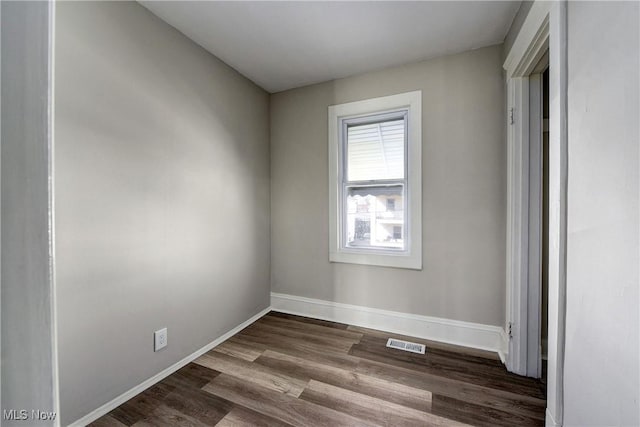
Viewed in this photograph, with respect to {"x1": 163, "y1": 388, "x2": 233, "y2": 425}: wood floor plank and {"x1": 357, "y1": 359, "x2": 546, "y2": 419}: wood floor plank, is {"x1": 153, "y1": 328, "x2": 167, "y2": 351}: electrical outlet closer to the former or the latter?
{"x1": 163, "y1": 388, "x2": 233, "y2": 425}: wood floor plank

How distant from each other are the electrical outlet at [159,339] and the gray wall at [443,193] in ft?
4.32

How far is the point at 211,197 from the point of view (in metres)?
2.07

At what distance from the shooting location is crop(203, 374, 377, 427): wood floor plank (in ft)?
4.42

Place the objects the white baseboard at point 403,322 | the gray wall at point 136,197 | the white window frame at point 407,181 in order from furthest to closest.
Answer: the white window frame at point 407,181, the white baseboard at point 403,322, the gray wall at point 136,197

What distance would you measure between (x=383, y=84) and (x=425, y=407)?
8.04 feet

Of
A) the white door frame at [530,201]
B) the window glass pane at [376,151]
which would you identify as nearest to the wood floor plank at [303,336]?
the white door frame at [530,201]

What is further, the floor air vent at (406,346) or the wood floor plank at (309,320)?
the wood floor plank at (309,320)

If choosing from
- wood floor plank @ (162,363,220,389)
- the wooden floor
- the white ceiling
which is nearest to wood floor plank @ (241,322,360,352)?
the wooden floor

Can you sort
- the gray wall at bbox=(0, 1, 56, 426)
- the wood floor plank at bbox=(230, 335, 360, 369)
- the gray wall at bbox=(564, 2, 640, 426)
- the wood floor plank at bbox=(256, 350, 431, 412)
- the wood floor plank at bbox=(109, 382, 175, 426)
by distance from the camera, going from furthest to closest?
the wood floor plank at bbox=(230, 335, 360, 369), the wood floor plank at bbox=(256, 350, 431, 412), the wood floor plank at bbox=(109, 382, 175, 426), the gray wall at bbox=(564, 2, 640, 426), the gray wall at bbox=(0, 1, 56, 426)

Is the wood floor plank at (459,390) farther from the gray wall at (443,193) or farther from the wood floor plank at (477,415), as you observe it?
the gray wall at (443,193)

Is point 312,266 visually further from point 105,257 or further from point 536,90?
point 536,90

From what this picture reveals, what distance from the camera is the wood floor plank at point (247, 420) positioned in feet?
4.36

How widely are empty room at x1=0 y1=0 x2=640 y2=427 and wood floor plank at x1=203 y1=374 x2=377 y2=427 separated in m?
0.02

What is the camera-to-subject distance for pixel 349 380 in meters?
1.66
